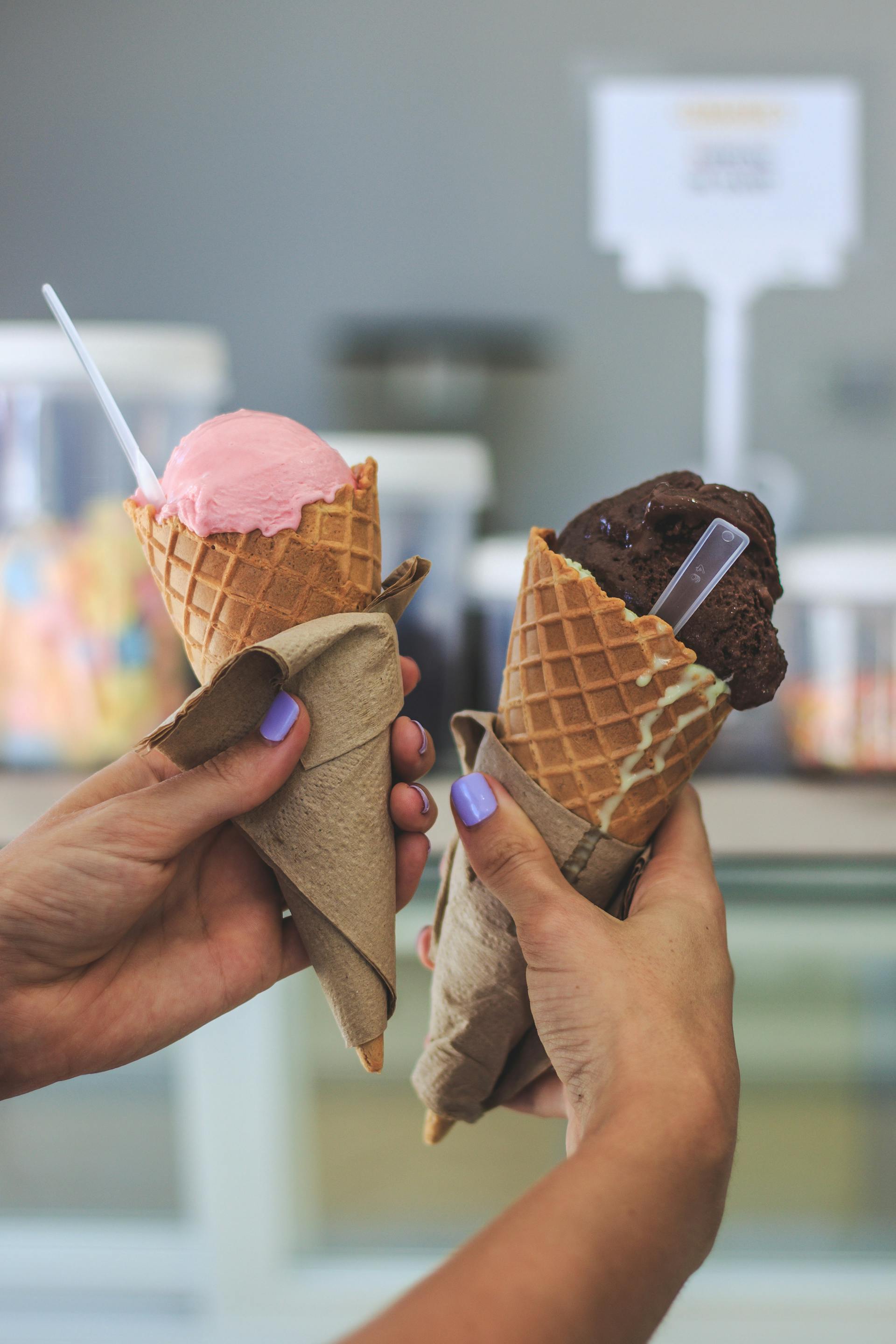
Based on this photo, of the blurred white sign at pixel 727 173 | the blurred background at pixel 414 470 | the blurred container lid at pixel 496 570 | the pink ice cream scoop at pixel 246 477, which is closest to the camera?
the pink ice cream scoop at pixel 246 477

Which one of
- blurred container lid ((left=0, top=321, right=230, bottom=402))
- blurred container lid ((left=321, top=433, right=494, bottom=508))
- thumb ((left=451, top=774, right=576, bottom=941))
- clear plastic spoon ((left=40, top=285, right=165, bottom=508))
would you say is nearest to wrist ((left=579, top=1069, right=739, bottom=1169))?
thumb ((left=451, top=774, right=576, bottom=941))

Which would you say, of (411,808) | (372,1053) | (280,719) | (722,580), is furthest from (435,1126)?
(722,580)

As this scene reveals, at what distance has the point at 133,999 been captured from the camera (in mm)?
790

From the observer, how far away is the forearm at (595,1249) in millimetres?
465

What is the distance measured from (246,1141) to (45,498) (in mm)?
1031

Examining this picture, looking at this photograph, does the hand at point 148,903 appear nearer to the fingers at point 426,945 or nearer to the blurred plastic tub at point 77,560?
the fingers at point 426,945

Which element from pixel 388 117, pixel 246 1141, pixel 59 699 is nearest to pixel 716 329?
pixel 388 117

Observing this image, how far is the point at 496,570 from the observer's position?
1641mm

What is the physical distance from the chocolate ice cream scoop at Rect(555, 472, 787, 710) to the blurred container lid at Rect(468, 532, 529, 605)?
0.86m

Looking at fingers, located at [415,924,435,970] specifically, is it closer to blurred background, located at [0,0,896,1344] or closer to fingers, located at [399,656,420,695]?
fingers, located at [399,656,420,695]

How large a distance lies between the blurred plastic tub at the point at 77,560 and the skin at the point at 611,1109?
38.1 inches

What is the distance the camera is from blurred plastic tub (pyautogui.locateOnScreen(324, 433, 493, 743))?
162 cm

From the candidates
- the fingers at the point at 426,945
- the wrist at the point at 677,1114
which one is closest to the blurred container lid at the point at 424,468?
the fingers at the point at 426,945

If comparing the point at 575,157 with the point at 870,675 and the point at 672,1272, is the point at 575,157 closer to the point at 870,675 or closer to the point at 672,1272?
the point at 870,675
